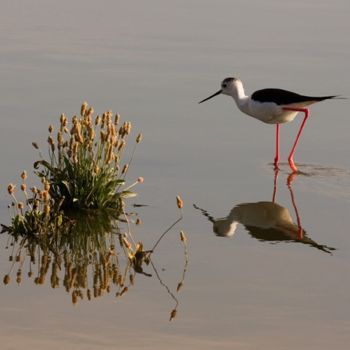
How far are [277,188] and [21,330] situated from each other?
169 inches

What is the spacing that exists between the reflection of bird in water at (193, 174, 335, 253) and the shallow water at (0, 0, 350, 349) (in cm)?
5

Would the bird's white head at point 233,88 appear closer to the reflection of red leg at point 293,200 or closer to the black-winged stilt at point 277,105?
the black-winged stilt at point 277,105

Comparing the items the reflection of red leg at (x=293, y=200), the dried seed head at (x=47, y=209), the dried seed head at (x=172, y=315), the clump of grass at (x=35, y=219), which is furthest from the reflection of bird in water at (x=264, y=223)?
the dried seed head at (x=172, y=315)

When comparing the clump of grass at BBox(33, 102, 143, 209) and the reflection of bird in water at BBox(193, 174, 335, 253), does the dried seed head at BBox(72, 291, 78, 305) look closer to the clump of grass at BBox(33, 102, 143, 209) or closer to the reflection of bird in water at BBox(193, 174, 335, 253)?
the clump of grass at BBox(33, 102, 143, 209)

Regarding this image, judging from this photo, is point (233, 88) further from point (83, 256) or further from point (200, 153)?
point (83, 256)

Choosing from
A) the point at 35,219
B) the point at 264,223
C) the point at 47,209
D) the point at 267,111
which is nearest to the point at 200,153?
the point at 267,111

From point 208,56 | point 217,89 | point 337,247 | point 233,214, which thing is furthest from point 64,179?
point 208,56

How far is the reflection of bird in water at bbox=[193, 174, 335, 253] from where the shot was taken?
28.7ft

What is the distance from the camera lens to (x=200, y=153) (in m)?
11.2

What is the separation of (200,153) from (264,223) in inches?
87.2

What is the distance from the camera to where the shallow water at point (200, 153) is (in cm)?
672

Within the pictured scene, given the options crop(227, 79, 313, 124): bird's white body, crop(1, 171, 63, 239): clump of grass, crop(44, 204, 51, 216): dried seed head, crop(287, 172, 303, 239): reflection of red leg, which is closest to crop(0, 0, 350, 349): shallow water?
crop(287, 172, 303, 239): reflection of red leg

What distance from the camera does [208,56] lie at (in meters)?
15.6

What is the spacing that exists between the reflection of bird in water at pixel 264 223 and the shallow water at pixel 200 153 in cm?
5
